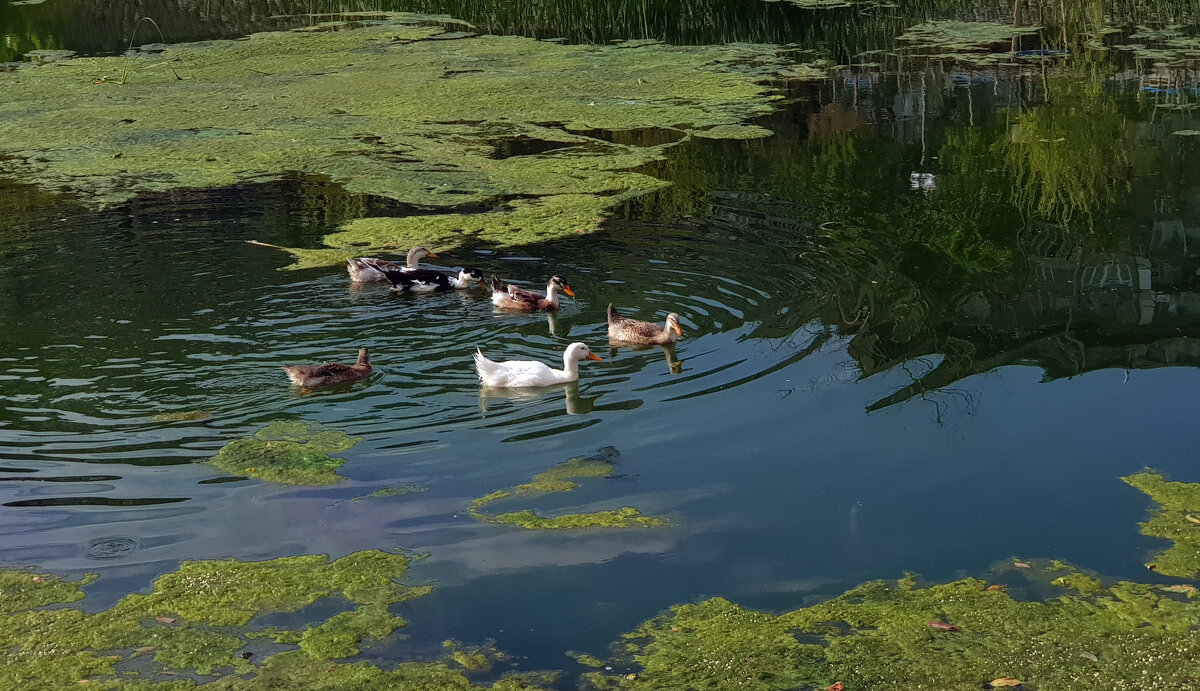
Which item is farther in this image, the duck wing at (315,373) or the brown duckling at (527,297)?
the brown duckling at (527,297)

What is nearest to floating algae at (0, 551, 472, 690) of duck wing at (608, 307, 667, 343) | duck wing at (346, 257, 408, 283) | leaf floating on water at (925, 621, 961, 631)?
leaf floating on water at (925, 621, 961, 631)

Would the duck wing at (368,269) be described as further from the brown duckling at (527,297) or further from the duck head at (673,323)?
the duck head at (673,323)

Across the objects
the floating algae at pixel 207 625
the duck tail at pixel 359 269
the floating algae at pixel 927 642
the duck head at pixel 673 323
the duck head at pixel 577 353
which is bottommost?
the floating algae at pixel 927 642

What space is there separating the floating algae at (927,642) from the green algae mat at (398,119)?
225 inches

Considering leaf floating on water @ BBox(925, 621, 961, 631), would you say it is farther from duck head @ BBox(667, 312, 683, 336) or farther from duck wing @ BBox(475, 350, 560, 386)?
duck head @ BBox(667, 312, 683, 336)

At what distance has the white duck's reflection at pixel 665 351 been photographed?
299 inches

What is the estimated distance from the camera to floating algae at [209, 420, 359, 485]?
627 centimetres

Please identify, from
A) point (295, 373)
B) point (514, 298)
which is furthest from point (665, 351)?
point (295, 373)

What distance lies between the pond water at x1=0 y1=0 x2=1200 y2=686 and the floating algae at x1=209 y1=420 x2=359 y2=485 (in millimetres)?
95

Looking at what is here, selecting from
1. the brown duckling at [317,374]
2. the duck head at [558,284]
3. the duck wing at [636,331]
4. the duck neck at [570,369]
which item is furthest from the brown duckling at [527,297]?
the brown duckling at [317,374]

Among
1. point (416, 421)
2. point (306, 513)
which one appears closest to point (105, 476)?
point (306, 513)

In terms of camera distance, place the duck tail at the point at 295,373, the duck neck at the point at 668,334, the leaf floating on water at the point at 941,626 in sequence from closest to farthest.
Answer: the leaf floating on water at the point at 941,626
the duck tail at the point at 295,373
the duck neck at the point at 668,334

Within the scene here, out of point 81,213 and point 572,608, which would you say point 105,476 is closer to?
point 572,608

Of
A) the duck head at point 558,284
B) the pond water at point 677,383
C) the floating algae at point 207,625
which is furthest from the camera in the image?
the duck head at point 558,284
